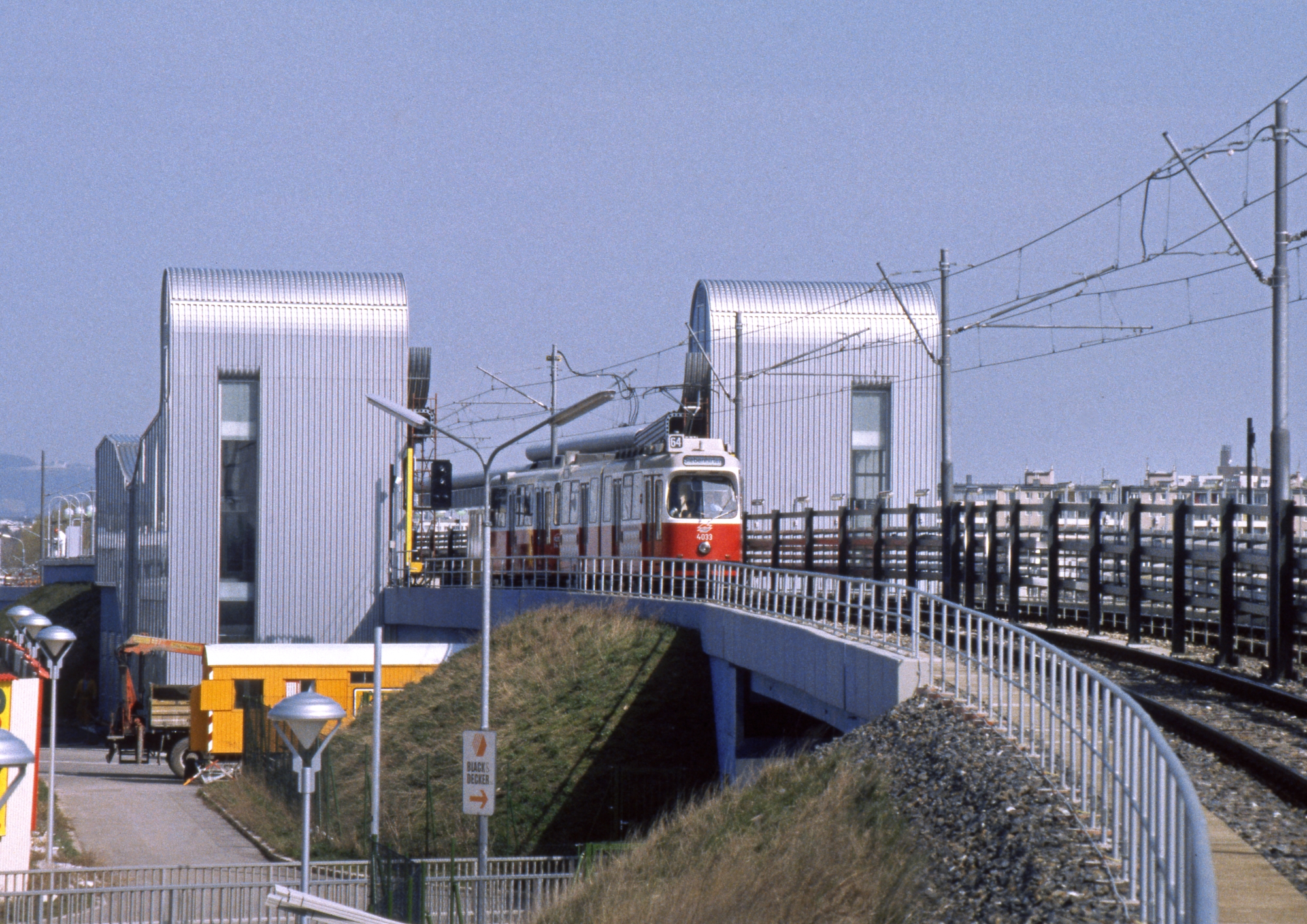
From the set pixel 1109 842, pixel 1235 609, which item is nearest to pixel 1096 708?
pixel 1109 842

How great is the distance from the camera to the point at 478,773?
22.7 meters

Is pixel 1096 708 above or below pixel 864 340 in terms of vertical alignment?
below

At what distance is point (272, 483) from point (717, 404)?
47.0ft

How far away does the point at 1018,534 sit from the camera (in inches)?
1019

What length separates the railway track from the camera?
10.6m

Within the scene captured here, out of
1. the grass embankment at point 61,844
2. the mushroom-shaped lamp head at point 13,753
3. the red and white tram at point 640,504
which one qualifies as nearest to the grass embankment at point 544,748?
the red and white tram at point 640,504

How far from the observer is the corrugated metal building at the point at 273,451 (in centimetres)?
4716

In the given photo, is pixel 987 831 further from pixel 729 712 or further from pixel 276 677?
pixel 276 677

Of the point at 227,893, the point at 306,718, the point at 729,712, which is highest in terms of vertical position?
the point at 306,718

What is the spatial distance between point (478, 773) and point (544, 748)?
25.9 ft

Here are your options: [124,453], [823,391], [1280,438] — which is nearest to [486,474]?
[1280,438]

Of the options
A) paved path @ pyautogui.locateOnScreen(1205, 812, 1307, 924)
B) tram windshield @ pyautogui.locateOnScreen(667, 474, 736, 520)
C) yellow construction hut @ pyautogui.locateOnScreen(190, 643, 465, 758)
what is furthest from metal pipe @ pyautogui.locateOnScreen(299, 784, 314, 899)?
yellow construction hut @ pyautogui.locateOnScreen(190, 643, 465, 758)

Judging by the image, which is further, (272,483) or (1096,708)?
(272,483)

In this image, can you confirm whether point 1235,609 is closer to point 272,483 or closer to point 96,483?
point 272,483
